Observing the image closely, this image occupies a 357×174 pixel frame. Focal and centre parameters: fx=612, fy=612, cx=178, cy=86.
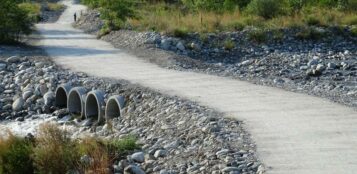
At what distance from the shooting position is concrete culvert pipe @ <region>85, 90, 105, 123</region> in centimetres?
1424

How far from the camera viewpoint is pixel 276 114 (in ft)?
36.3

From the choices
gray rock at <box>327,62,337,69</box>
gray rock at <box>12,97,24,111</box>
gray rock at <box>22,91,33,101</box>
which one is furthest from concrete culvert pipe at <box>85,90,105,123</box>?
gray rock at <box>327,62,337,69</box>

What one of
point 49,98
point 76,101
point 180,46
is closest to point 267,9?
point 180,46

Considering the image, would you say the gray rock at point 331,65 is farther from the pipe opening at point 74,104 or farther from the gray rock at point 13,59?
the gray rock at point 13,59

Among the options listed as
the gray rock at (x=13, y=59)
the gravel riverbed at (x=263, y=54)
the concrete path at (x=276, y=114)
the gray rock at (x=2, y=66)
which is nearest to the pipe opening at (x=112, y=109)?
the concrete path at (x=276, y=114)

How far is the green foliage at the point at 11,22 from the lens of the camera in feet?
86.9

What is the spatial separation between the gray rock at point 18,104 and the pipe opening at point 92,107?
2.53m

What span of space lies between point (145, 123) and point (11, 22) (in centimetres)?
1625

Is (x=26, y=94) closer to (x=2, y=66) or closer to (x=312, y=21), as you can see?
(x=2, y=66)

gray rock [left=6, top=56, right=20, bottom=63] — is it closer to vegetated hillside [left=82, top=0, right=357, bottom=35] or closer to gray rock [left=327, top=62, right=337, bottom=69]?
vegetated hillside [left=82, top=0, right=357, bottom=35]

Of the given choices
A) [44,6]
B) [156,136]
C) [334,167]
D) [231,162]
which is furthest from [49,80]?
[44,6]

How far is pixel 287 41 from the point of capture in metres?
25.3

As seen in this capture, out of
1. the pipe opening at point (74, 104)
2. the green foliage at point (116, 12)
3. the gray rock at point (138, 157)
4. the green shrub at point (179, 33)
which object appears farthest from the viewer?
the green foliage at point (116, 12)

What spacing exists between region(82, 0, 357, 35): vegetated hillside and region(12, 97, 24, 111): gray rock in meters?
9.63
